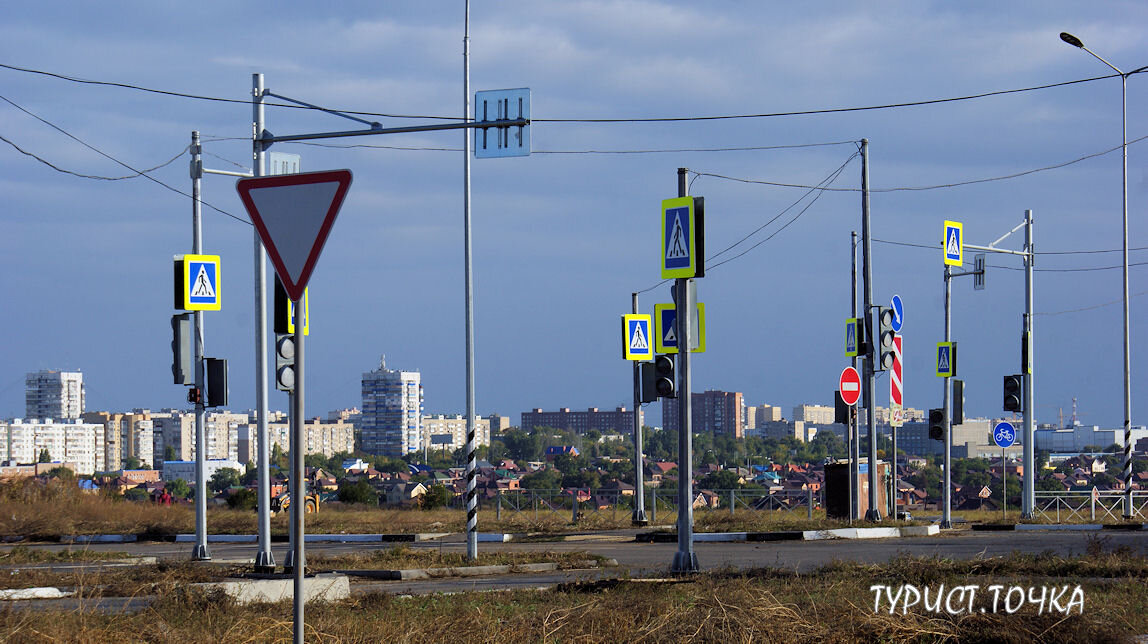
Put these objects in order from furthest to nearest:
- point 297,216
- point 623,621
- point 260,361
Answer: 1. point 260,361
2. point 623,621
3. point 297,216

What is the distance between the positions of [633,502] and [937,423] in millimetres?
9460

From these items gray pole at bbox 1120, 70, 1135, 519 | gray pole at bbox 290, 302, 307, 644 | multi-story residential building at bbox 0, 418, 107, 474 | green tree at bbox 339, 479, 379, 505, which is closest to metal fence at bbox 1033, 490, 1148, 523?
gray pole at bbox 1120, 70, 1135, 519

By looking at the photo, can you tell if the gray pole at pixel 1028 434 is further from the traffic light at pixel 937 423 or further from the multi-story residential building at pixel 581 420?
the multi-story residential building at pixel 581 420

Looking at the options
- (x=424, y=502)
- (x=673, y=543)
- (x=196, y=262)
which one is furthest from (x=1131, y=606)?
(x=424, y=502)

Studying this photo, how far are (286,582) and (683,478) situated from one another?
526 centimetres

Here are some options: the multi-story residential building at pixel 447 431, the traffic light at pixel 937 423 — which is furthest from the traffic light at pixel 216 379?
the multi-story residential building at pixel 447 431

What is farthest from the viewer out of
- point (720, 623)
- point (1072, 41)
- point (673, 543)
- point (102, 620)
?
point (1072, 41)

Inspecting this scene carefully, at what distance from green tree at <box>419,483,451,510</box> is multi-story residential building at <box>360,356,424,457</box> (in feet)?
343

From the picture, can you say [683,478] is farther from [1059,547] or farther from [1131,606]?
[1059,547]

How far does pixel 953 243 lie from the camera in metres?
28.7

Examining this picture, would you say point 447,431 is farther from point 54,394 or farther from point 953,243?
point 953,243

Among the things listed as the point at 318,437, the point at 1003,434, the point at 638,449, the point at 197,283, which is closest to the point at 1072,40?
the point at 1003,434

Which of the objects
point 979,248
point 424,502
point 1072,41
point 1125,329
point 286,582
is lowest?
point 424,502

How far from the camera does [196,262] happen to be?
19625mm
